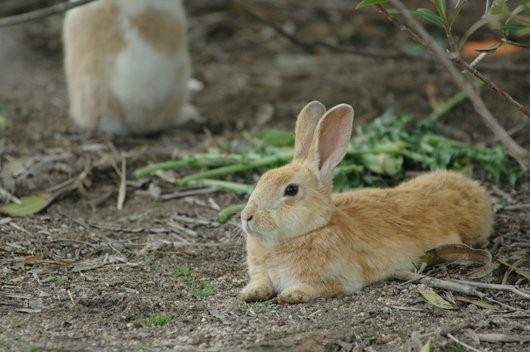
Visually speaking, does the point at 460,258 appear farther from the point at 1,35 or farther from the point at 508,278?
the point at 1,35

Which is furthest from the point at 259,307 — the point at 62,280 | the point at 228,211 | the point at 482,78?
the point at 482,78

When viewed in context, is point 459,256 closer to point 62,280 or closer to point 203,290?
point 203,290

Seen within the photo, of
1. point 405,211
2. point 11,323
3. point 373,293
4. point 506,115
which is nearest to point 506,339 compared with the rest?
point 373,293

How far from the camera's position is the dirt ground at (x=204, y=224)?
322cm

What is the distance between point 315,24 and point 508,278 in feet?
22.5

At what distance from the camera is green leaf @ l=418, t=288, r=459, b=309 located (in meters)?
3.45

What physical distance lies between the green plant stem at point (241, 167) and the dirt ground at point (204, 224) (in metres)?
0.14

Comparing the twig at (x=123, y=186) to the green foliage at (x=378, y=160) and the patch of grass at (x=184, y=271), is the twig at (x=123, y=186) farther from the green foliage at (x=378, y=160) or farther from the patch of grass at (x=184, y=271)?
the patch of grass at (x=184, y=271)

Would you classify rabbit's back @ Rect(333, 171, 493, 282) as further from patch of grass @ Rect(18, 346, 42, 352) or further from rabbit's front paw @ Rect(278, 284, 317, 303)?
patch of grass @ Rect(18, 346, 42, 352)

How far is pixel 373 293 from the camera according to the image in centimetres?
370

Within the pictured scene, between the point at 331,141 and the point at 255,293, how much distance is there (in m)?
1.04

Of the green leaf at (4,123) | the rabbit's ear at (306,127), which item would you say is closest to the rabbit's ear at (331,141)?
the rabbit's ear at (306,127)

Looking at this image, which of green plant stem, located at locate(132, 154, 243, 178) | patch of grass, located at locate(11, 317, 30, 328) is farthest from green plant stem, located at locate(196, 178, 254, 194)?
patch of grass, located at locate(11, 317, 30, 328)

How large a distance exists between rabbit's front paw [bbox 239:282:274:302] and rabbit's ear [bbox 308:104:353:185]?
746 mm
